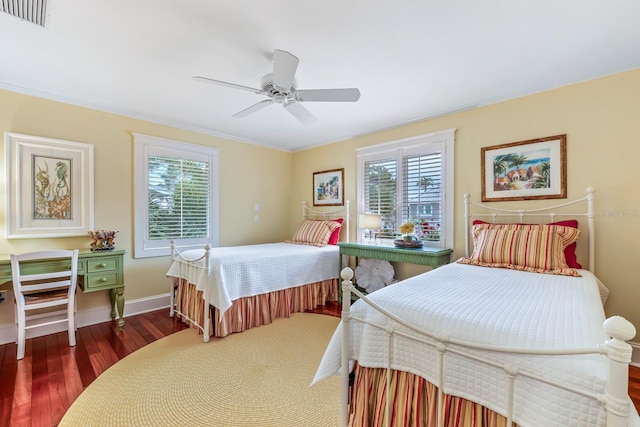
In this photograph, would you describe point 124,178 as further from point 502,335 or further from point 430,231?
point 502,335

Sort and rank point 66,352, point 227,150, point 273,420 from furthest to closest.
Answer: point 227,150, point 66,352, point 273,420

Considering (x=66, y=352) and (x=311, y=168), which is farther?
(x=311, y=168)

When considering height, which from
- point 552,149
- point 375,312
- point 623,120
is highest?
point 623,120

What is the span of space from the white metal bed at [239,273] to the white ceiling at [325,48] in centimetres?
169

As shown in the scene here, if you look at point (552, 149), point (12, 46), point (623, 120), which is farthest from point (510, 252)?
point (12, 46)

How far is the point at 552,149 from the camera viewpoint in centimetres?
263

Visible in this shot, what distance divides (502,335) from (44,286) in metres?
3.43

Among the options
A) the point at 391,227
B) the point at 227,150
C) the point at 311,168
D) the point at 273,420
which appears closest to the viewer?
Result: the point at 273,420

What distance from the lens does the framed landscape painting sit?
8.54ft

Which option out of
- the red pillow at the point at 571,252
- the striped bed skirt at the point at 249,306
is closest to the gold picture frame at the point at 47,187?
the striped bed skirt at the point at 249,306

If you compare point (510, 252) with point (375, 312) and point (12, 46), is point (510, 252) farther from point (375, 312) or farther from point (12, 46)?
point (12, 46)

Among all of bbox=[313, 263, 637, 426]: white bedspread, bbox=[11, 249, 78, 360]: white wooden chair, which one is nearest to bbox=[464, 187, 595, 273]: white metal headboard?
bbox=[313, 263, 637, 426]: white bedspread

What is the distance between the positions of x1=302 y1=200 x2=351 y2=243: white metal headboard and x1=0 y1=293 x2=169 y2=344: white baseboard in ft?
7.97

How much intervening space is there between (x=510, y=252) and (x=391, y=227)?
1570mm
